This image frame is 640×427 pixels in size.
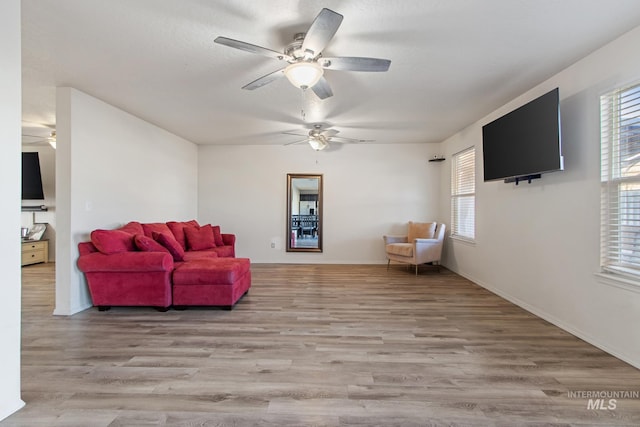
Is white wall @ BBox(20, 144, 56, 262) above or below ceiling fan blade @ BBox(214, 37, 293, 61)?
below

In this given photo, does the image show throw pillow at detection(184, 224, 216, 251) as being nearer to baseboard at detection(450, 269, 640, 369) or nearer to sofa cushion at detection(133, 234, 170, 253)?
sofa cushion at detection(133, 234, 170, 253)

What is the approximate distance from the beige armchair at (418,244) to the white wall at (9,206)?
195 inches

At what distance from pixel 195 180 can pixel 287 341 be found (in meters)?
4.80

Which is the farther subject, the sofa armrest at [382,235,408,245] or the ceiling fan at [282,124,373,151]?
the sofa armrest at [382,235,408,245]

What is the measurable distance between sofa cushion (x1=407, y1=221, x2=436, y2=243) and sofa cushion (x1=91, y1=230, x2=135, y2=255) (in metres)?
4.77

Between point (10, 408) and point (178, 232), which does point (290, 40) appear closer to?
point (10, 408)

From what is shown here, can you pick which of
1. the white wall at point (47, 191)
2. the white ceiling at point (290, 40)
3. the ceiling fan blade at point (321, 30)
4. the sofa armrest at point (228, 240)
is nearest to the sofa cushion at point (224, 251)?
the sofa armrest at point (228, 240)

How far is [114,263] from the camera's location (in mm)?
3283

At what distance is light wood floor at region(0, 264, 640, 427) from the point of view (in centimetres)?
170

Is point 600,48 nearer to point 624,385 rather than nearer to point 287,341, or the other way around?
point 624,385

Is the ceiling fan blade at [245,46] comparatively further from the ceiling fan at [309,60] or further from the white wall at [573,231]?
the white wall at [573,231]

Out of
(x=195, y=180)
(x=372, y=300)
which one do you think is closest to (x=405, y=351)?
(x=372, y=300)

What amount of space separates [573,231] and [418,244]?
255 cm

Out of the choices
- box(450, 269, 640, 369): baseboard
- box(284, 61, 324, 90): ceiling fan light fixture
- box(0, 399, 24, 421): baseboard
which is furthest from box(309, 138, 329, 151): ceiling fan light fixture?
box(0, 399, 24, 421): baseboard
